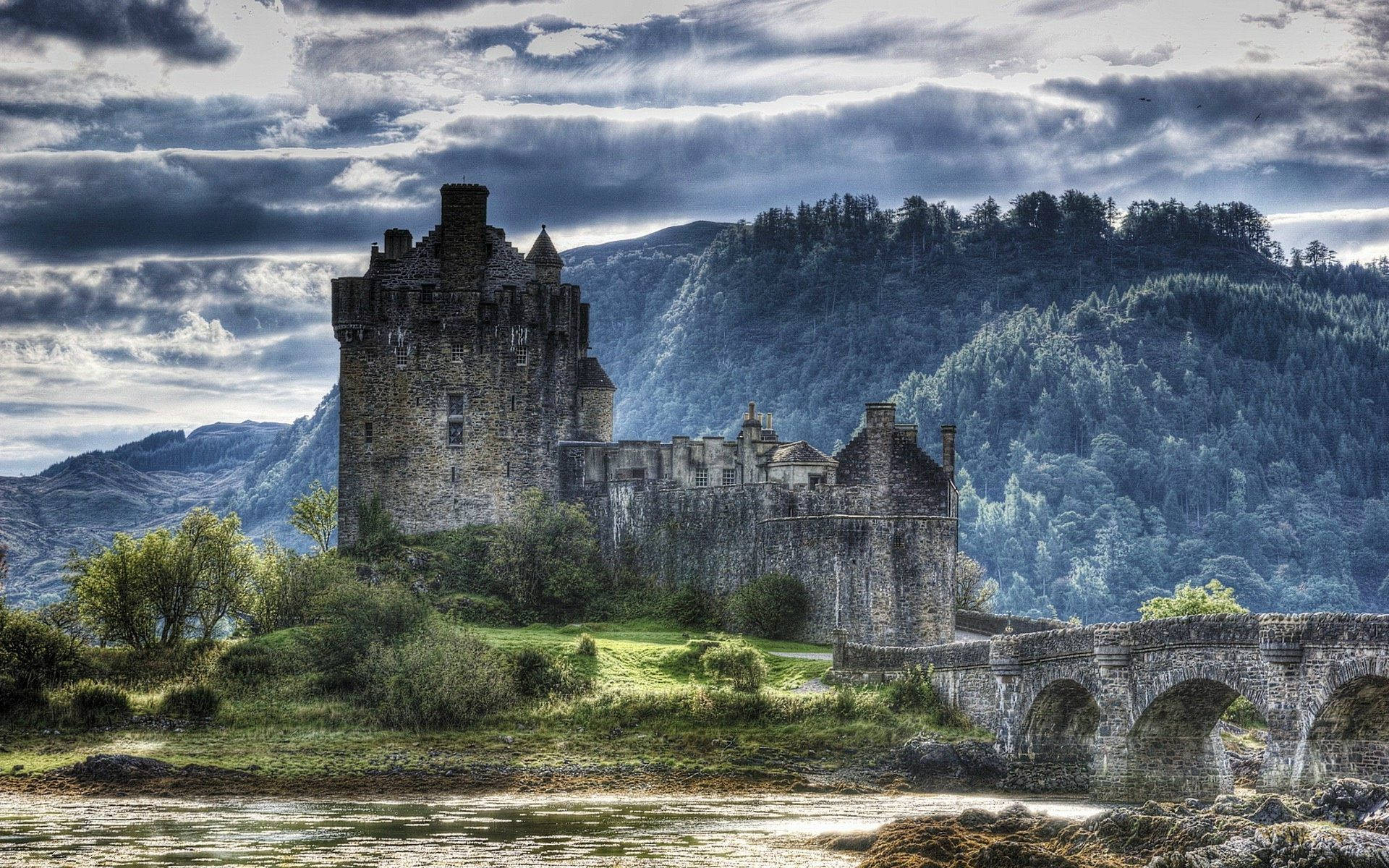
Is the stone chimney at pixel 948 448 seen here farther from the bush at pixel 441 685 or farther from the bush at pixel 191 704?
the bush at pixel 191 704

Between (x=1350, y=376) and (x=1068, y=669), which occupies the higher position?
(x=1350, y=376)

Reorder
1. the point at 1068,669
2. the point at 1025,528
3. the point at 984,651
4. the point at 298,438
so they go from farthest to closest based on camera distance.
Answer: the point at 298,438 → the point at 1025,528 → the point at 984,651 → the point at 1068,669

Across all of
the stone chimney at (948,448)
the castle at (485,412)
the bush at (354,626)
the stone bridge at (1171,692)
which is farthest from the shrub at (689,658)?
the stone chimney at (948,448)

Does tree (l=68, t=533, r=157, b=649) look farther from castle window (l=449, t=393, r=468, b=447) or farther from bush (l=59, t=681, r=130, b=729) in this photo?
castle window (l=449, t=393, r=468, b=447)

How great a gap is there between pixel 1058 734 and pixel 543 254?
3713 centimetres

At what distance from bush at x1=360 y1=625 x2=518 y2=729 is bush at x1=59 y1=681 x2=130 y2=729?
7594 millimetres

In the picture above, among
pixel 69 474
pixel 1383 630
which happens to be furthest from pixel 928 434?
pixel 1383 630

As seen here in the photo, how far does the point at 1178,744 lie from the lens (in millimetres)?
44156

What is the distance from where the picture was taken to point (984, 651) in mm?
50938

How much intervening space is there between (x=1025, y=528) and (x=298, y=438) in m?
83.1

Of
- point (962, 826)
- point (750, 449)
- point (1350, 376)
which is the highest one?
point (1350, 376)

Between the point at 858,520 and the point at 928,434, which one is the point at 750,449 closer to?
the point at 858,520

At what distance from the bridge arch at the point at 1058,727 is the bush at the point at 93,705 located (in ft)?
90.8

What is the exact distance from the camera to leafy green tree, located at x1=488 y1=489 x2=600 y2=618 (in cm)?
6931
